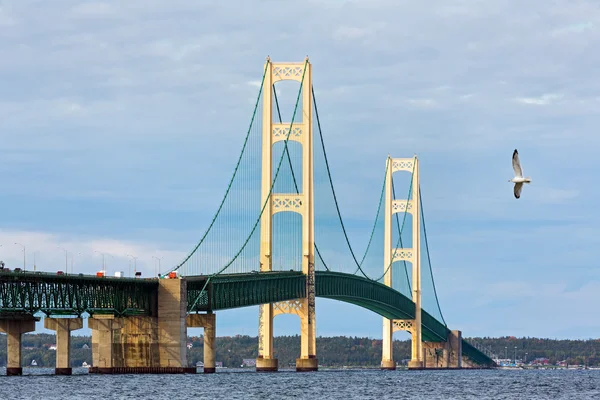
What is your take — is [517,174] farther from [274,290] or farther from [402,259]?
[402,259]

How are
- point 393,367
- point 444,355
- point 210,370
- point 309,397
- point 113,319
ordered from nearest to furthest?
point 309,397 < point 113,319 < point 210,370 < point 393,367 < point 444,355

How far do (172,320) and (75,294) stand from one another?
24.1ft

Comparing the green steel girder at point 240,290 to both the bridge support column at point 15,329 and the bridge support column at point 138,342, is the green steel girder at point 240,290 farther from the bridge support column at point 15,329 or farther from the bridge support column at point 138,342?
the bridge support column at point 15,329

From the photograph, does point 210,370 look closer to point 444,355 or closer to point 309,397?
point 309,397

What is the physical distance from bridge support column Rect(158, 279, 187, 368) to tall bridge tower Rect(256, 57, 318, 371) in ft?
51.3

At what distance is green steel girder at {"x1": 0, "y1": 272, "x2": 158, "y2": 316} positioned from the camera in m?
81.4

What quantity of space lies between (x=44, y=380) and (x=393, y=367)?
71300 millimetres

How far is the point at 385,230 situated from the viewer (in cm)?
14988

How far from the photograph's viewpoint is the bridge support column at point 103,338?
287 feet

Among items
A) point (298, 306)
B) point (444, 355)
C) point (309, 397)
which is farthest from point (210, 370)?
point (444, 355)

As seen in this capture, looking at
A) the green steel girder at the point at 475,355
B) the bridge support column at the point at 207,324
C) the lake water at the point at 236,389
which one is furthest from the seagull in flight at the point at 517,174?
the green steel girder at the point at 475,355

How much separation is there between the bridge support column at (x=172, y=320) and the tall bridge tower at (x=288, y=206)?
15650mm

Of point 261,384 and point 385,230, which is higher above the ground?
point 385,230

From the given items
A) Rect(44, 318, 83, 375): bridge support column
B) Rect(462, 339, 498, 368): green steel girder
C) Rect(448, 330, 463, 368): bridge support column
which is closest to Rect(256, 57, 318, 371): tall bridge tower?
Rect(44, 318, 83, 375): bridge support column
